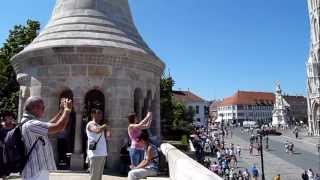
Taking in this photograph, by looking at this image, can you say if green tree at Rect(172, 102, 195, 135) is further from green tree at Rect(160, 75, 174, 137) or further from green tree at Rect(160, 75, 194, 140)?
green tree at Rect(160, 75, 174, 137)

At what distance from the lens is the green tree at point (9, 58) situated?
2025cm

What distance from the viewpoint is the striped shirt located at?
397 cm

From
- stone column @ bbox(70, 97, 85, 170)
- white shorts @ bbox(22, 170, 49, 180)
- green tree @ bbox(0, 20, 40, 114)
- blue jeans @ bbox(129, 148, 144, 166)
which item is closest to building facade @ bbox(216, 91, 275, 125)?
green tree @ bbox(0, 20, 40, 114)

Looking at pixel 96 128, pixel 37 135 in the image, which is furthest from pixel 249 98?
pixel 37 135

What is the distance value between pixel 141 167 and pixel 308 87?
283 ft

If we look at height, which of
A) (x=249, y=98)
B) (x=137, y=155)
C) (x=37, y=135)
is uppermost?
(x=249, y=98)

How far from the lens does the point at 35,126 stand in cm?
397

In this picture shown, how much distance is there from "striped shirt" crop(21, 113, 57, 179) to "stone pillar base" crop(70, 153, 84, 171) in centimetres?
602

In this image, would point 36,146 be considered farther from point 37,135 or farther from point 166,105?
point 166,105

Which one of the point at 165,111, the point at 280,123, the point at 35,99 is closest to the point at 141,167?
the point at 35,99

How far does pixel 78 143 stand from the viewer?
10211 mm

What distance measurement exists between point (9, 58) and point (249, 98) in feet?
418

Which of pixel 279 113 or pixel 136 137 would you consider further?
pixel 279 113

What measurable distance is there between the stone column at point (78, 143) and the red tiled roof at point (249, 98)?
134043 mm
